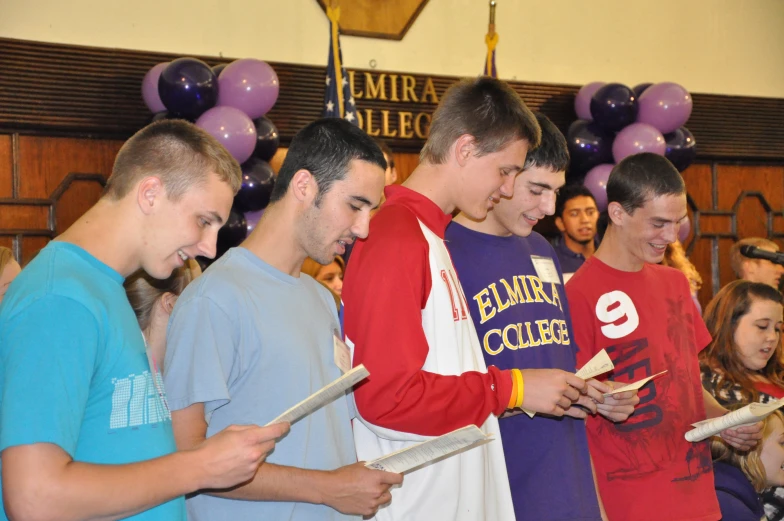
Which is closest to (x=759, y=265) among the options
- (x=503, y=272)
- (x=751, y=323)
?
(x=751, y=323)

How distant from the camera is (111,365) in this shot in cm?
A: 161

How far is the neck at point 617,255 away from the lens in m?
3.12

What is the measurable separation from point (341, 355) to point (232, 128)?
3339 millimetres

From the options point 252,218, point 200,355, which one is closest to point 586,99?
point 252,218

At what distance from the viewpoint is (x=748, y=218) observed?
29.0 feet

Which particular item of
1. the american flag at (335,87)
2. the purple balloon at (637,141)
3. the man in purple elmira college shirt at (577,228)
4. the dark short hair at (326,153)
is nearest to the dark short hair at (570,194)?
the man in purple elmira college shirt at (577,228)

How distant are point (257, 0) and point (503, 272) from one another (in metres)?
4.74

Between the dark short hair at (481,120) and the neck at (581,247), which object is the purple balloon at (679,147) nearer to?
the neck at (581,247)

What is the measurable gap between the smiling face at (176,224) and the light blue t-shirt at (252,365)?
202mm

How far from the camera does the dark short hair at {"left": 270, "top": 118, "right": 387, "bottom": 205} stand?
2.21 metres

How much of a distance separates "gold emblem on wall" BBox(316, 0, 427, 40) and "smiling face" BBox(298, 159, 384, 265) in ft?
16.7

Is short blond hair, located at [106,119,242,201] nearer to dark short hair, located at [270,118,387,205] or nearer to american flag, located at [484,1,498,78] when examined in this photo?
dark short hair, located at [270,118,387,205]

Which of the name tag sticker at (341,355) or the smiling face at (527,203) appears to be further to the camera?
the smiling face at (527,203)

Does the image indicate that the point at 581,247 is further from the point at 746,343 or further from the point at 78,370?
the point at 78,370
